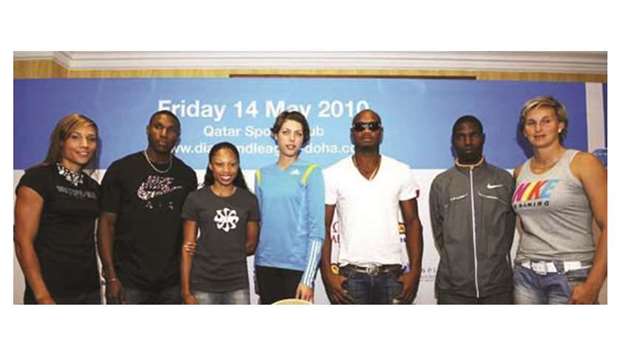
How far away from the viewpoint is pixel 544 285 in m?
3.83

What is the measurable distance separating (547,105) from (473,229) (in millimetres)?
781

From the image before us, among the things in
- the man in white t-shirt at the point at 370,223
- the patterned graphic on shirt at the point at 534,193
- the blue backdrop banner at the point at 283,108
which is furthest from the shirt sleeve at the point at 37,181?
the patterned graphic on shirt at the point at 534,193

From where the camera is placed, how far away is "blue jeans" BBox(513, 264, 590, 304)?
150 inches

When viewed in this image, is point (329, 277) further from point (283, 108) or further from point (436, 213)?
point (283, 108)

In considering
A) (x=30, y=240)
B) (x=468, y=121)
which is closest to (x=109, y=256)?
(x=30, y=240)

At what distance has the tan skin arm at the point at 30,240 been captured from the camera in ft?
12.5

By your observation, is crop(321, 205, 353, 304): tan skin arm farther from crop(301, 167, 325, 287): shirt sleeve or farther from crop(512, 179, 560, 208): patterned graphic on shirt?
crop(512, 179, 560, 208): patterned graphic on shirt

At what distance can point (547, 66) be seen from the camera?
3.97 metres

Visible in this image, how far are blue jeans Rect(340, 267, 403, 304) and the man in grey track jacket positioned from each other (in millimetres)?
262

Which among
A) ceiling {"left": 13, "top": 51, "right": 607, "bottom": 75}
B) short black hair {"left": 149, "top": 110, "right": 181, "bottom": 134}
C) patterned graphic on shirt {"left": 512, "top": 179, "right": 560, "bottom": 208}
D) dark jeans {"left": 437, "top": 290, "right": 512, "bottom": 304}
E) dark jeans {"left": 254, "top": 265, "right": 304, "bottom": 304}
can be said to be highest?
ceiling {"left": 13, "top": 51, "right": 607, "bottom": 75}

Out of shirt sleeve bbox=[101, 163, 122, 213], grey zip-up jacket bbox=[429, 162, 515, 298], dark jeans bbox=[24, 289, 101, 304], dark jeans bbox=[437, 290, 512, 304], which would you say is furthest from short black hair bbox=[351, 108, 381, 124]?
dark jeans bbox=[24, 289, 101, 304]
